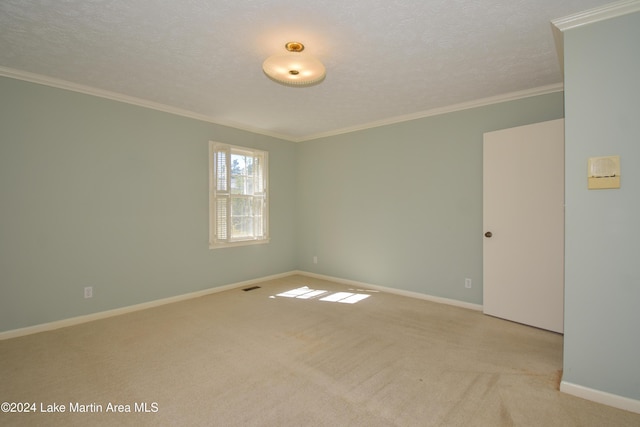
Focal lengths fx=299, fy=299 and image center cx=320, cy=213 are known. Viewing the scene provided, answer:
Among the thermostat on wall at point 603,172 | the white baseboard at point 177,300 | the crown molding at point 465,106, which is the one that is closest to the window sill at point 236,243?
the white baseboard at point 177,300

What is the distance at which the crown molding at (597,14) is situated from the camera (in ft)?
6.31

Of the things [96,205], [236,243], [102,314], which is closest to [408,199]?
[236,243]

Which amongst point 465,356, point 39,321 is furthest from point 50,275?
point 465,356

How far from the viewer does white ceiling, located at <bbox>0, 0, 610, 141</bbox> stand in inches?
79.5

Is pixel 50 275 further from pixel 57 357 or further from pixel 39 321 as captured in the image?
pixel 57 357

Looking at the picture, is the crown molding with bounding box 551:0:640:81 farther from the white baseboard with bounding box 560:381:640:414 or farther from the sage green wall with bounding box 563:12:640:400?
the white baseboard with bounding box 560:381:640:414

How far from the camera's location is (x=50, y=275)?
313 cm

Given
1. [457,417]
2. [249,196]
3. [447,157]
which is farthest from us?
[249,196]

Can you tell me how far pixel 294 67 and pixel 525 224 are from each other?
2.87m

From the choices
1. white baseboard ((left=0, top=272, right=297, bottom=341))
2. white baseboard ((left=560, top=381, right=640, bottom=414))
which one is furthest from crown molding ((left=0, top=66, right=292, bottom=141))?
white baseboard ((left=560, top=381, right=640, bottom=414))

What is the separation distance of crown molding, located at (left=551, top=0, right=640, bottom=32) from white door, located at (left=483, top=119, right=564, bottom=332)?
1.15 m

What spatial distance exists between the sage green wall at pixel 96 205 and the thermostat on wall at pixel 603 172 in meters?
4.24

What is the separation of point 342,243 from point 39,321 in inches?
154

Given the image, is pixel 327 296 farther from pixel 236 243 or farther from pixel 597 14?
pixel 597 14
